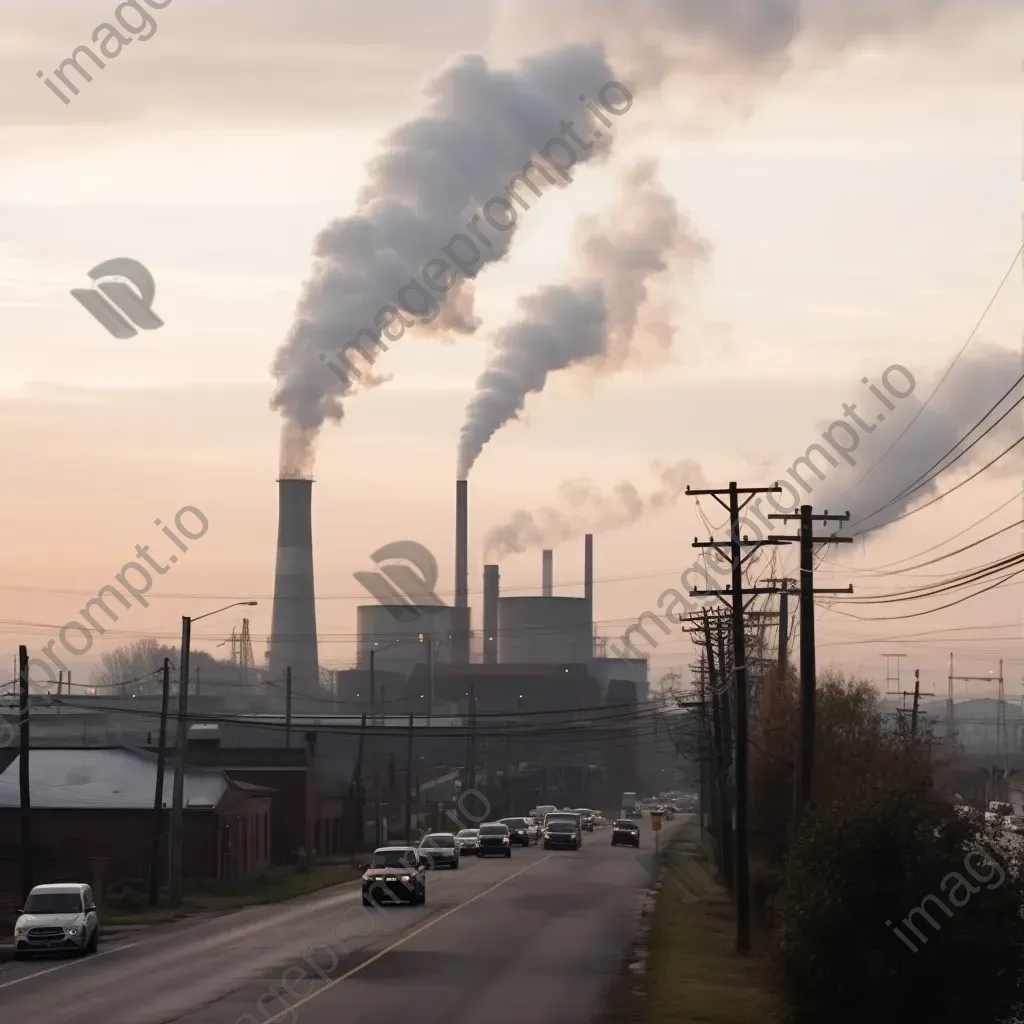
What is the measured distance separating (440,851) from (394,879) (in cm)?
2573

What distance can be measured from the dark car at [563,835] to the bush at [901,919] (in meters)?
69.2

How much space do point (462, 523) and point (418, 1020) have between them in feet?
355

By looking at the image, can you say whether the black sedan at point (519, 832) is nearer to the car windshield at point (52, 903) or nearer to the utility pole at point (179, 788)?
the utility pole at point (179, 788)

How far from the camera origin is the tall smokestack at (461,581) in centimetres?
13138

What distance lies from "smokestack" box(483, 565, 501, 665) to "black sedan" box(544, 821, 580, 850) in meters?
75.4

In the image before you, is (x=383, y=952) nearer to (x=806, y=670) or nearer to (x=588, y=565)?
(x=806, y=670)

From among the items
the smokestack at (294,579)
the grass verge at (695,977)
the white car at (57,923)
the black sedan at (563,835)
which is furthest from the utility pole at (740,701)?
the smokestack at (294,579)

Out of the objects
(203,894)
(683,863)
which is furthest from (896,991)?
(683,863)

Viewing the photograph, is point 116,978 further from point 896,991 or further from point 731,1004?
point 896,991

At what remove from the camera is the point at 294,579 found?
373 ft

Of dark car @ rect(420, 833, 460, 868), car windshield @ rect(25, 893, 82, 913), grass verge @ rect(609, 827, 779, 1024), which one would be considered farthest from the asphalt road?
dark car @ rect(420, 833, 460, 868)

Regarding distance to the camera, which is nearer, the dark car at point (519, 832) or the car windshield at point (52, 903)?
the car windshield at point (52, 903)

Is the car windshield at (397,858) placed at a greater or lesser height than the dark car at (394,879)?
greater

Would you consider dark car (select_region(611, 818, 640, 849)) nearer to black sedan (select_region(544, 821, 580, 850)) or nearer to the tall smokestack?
black sedan (select_region(544, 821, 580, 850))
